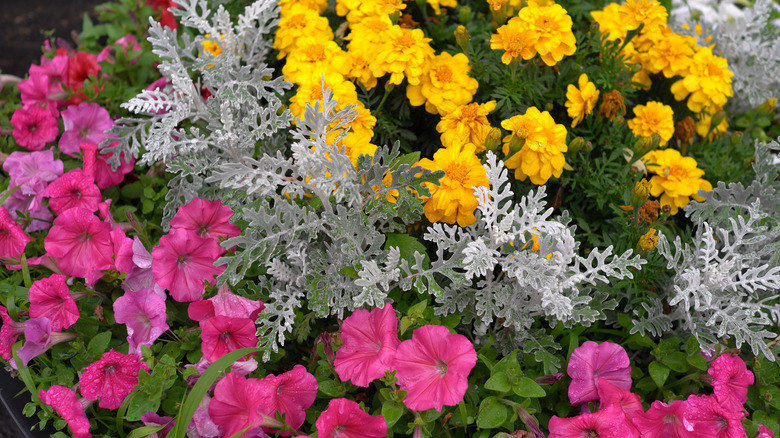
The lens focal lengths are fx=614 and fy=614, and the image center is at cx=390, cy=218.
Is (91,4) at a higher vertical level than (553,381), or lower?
lower

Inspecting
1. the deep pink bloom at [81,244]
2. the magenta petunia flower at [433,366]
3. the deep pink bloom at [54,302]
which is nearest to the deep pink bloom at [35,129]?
the deep pink bloom at [81,244]

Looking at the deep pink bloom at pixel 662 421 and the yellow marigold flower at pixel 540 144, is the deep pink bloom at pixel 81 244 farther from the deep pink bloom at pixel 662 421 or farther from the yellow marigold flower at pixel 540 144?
the deep pink bloom at pixel 662 421

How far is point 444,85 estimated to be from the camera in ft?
4.17

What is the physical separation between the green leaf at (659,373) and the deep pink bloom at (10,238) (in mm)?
1251

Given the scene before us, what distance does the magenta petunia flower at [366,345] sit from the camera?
1.00 metres

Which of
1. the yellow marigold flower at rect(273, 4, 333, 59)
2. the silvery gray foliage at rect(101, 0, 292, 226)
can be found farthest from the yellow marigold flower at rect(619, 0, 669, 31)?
the silvery gray foliage at rect(101, 0, 292, 226)

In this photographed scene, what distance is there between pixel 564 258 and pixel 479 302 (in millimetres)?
172

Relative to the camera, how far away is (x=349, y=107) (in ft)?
3.50

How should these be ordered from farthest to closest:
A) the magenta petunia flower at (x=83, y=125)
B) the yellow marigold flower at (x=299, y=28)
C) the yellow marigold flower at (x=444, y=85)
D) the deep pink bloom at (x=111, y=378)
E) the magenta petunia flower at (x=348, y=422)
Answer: the magenta petunia flower at (x=83, y=125)
the yellow marigold flower at (x=299, y=28)
the yellow marigold flower at (x=444, y=85)
the deep pink bloom at (x=111, y=378)
the magenta petunia flower at (x=348, y=422)

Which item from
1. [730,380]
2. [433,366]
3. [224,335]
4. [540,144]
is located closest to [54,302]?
[224,335]

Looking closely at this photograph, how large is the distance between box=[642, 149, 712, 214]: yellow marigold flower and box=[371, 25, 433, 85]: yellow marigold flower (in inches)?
22.1

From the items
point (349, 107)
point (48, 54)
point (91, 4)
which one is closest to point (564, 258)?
point (349, 107)

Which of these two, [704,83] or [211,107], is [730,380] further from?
[211,107]

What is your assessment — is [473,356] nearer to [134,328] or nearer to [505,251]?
[505,251]
